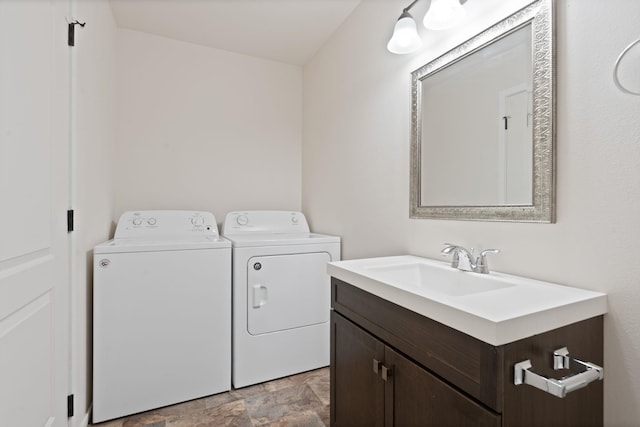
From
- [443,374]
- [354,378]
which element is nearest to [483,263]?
[443,374]

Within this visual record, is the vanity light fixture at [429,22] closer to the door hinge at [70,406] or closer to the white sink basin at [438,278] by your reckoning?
the white sink basin at [438,278]

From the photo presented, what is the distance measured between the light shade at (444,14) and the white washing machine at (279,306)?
1.37 m

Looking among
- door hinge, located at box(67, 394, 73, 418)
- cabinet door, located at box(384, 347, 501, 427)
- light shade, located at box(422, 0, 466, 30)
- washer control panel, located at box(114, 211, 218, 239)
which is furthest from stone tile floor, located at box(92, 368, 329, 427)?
light shade, located at box(422, 0, 466, 30)

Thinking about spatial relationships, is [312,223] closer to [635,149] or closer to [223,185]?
[223,185]

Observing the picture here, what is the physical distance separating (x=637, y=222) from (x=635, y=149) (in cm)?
20

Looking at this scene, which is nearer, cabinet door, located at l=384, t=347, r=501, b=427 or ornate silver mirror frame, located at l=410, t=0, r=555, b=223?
cabinet door, located at l=384, t=347, r=501, b=427

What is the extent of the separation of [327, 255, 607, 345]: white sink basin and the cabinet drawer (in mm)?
37

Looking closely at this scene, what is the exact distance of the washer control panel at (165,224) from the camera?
209 centimetres

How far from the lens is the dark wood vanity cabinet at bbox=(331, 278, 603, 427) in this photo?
0.72 m

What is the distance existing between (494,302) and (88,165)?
72.3 inches

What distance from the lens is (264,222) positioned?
2.57m

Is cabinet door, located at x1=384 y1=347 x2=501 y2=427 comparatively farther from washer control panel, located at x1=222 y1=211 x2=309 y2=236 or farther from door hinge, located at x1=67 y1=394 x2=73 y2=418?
washer control panel, located at x1=222 y1=211 x2=309 y2=236

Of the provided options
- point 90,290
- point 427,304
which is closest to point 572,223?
point 427,304

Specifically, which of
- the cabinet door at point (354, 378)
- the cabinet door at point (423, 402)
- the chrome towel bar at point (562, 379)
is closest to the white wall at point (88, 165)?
the cabinet door at point (354, 378)
